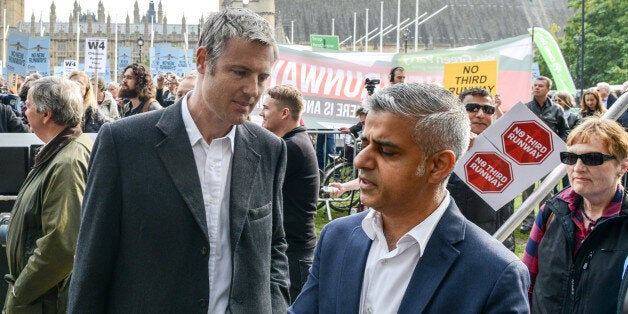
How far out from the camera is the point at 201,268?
110 inches

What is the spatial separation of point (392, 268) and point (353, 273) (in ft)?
0.33

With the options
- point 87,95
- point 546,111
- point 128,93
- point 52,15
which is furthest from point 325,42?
point 52,15

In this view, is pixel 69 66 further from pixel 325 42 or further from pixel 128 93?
pixel 128 93

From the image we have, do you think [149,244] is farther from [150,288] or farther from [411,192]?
[411,192]

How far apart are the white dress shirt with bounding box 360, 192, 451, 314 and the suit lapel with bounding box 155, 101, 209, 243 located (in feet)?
2.68

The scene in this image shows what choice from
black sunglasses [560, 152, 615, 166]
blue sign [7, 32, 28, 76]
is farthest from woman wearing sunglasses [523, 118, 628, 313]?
blue sign [7, 32, 28, 76]

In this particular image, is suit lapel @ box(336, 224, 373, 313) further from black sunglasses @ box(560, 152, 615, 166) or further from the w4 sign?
the w4 sign

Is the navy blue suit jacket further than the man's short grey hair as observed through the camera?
No

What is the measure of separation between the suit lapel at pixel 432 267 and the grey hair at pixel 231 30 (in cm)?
107

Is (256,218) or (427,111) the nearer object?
(427,111)

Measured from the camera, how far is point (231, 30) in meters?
2.84

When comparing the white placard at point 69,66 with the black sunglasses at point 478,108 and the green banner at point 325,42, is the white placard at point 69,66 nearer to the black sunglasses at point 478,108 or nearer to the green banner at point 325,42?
the green banner at point 325,42

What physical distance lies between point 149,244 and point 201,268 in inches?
7.4

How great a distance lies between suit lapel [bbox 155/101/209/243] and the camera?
2789 mm
